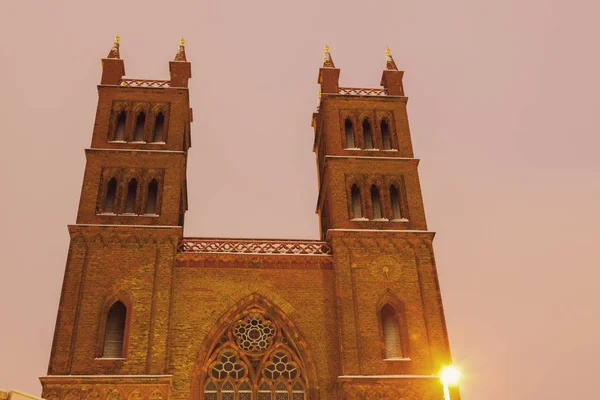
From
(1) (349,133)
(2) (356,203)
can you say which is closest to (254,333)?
(2) (356,203)

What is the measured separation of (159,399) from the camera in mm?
A: 21344

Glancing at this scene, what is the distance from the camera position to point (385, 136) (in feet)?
96.6

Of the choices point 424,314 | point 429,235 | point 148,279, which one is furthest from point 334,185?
point 148,279

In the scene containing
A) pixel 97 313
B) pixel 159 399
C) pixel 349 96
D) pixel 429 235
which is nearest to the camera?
pixel 159 399

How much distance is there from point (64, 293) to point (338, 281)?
9.79m

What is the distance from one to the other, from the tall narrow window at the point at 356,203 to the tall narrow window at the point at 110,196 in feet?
31.4

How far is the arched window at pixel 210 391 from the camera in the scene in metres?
22.4

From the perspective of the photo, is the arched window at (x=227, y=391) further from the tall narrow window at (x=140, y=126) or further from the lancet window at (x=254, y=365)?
the tall narrow window at (x=140, y=126)

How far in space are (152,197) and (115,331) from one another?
5892mm

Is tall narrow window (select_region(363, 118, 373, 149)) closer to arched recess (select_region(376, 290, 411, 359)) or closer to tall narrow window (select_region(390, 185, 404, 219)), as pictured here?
tall narrow window (select_region(390, 185, 404, 219))

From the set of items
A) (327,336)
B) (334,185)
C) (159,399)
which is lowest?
(159,399)

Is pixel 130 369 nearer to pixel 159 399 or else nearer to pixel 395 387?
pixel 159 399

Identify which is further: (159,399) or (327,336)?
(327,336)

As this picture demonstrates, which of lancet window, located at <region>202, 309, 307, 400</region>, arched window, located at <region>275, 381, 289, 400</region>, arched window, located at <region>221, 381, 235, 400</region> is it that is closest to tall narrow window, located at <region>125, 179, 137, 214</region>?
lancet window, located at <region>202, 309, 307, 400</region>
